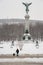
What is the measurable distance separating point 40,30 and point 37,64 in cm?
5622

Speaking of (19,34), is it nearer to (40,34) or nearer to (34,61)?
(40,34)

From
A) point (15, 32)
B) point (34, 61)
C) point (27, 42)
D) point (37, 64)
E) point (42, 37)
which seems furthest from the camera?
point (15, 32)

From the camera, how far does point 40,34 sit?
7031 centimetres

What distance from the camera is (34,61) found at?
62.9ft

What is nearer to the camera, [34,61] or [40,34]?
[34,61]

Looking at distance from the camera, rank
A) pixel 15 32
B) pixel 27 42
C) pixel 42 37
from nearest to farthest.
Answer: pixel 27 42
pixel 42 37
pixel 15 32

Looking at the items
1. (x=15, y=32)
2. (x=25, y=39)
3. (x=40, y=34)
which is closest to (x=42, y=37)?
(x=40, y=34)

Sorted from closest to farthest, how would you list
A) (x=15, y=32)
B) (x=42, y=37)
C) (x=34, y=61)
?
(x=34, y=61)
(x=42, y=37)
(x=15, y=32)

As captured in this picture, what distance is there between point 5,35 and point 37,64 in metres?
50.0

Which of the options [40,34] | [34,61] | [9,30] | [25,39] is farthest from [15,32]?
[34,61]

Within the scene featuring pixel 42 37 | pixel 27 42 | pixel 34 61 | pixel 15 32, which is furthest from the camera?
pixel 15 32

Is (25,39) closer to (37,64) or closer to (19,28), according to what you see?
(37,64)

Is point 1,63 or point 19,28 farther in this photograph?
point 19,28

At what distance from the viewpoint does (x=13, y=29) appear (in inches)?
2936
